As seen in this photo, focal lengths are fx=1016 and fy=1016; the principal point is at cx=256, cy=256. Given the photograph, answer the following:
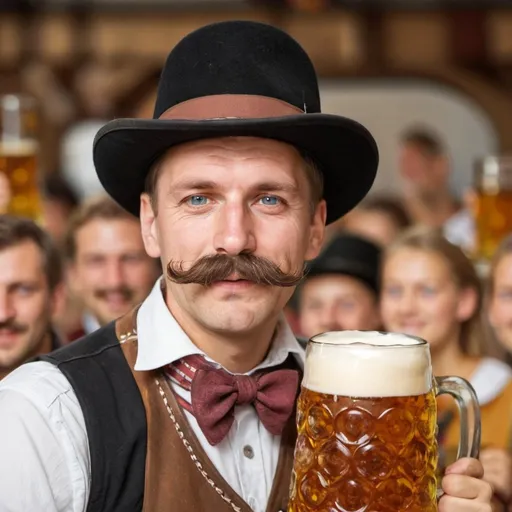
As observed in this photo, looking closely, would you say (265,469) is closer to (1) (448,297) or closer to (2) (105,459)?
(2) (105,459)

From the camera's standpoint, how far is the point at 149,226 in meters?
1.90

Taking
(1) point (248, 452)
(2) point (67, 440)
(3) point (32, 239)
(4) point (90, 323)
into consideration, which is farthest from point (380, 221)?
(2) point (67, 440)

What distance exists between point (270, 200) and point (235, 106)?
0.17m

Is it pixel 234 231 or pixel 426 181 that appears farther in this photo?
pixel 426 181

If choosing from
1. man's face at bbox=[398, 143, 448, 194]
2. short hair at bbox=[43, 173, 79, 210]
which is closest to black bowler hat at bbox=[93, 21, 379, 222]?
short hair at bbox=[43, 173, 79, 210]

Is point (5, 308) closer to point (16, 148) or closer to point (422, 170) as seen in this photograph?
point (16, 148)

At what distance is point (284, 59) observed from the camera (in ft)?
5.90

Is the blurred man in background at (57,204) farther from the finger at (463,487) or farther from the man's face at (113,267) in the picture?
the finger at (463,487)

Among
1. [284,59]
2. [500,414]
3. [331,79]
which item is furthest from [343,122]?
[331,79]

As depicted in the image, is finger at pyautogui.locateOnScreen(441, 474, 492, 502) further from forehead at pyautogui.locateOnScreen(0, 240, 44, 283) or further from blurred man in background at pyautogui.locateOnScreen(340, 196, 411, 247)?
blurred man in background at pyautogui.locateOnScreen(340, 196, 411, 247)

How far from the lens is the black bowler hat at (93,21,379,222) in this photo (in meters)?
1.68

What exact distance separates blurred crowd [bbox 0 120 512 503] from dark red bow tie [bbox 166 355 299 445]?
0.85 meters

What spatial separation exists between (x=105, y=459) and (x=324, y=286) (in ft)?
8.58

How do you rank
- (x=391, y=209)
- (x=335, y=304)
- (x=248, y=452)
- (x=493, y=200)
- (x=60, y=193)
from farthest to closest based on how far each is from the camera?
(x=60, y=193) < (x=391, y=209) < (x=335, y=304) < (x=493, y=200) < (x=248, y=452)
